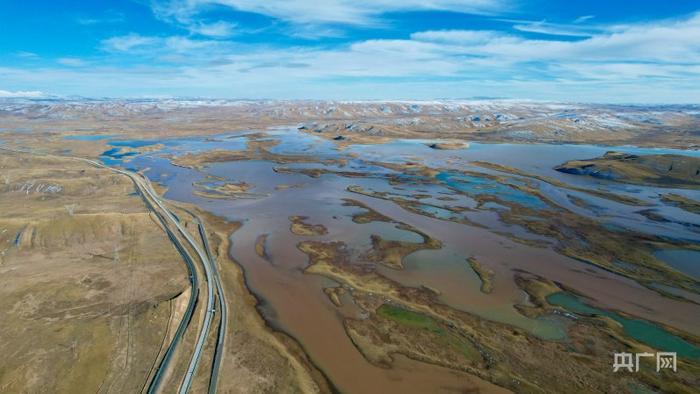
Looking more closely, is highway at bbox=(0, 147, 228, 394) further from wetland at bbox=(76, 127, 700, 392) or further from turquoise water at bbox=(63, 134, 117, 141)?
turquoise water at bbox=(63, 134, 117, 141)

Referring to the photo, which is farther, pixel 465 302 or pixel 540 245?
pixel 540 245

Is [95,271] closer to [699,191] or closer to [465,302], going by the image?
[465,302]

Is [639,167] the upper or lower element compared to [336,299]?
upper

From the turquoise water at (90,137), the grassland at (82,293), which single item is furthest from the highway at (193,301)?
the turquoise water at (90,137)

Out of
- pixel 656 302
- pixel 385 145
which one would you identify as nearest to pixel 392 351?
pixel 656 302

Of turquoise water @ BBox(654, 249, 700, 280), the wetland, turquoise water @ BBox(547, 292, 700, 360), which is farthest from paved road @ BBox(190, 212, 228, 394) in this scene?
turquoise water @ BBox(654, 249, 700, 280)
